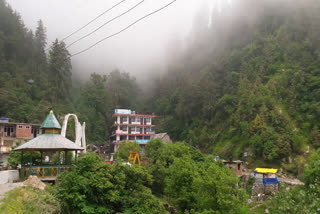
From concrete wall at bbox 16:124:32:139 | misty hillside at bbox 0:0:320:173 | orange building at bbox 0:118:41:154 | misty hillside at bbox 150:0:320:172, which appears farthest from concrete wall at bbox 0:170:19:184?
misty hillside at bbox 150:0:320:172

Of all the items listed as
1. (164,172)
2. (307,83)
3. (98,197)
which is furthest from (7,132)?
(307,83)

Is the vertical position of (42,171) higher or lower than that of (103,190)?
higher

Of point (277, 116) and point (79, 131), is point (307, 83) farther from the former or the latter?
point (79, 131)

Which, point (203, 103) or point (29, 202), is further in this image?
point (203, 103)

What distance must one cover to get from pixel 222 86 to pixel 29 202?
44140 mm

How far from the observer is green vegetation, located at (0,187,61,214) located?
9.89 meters

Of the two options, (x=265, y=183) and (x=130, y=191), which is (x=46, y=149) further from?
(x=265, y=183)

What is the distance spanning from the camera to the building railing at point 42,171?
54.0ft

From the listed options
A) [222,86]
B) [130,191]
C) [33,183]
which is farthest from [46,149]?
[222,86]

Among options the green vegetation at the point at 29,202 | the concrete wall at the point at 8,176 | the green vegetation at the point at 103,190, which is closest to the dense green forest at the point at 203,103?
the green vegetation at the point at 103,190

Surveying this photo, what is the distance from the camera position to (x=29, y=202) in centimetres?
1098

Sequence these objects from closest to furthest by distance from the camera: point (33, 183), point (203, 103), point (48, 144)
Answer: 1. point (33, 183)
2. point (48, 144)
3. point (203, 103)

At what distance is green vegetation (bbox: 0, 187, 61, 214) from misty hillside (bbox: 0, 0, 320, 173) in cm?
2823

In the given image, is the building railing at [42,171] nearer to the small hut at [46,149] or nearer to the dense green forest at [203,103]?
the small hut at [46,149]
